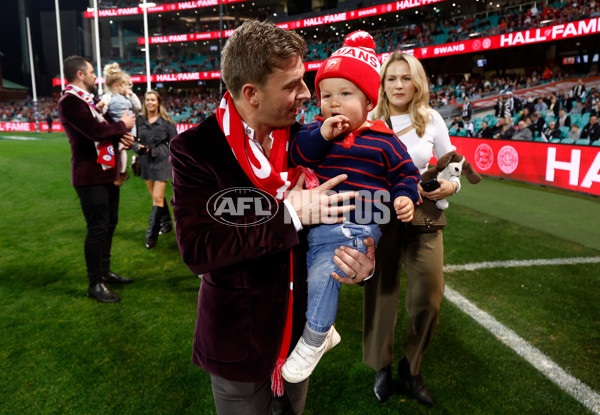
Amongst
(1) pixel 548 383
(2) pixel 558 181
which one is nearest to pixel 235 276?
(1) pixel 548 383

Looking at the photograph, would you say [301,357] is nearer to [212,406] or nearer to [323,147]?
[323,147]

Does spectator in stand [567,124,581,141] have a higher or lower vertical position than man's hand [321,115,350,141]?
lower

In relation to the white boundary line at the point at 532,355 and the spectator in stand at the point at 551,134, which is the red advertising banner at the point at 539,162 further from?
the white boundary line at the point at 532,355

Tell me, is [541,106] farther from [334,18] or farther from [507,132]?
[334,18]

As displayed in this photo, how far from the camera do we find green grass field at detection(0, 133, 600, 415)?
276 centimetres

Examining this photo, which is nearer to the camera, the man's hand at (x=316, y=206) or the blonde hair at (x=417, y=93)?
the man's hand at (x=316, y=206)

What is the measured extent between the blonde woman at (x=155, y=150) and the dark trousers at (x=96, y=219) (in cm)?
165

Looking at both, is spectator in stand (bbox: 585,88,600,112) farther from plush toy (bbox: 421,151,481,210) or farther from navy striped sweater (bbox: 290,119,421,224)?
navy striped sweater (bbox: 290,119,421,224)

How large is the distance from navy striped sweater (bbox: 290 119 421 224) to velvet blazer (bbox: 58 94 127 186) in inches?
106

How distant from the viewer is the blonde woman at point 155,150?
5.89 metres

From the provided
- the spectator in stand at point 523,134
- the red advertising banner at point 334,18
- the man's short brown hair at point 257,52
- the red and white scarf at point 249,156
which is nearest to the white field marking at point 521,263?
the red and white scarf at point 249,156

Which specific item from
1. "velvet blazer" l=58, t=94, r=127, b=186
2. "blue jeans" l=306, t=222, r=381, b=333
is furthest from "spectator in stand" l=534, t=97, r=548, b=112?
"blue jeans" l=306, t=222, r=381, b=333

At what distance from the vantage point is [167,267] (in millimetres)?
5219

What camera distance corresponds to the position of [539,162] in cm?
966
